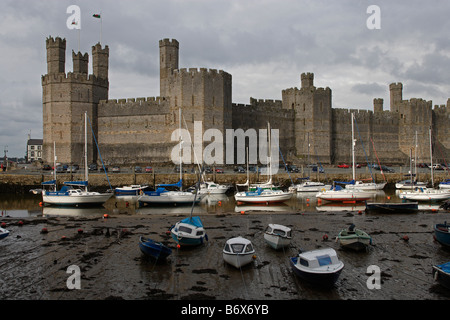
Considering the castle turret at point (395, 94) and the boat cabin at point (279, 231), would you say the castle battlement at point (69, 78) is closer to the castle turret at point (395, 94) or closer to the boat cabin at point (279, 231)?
the boat cabin at point (279, 231)

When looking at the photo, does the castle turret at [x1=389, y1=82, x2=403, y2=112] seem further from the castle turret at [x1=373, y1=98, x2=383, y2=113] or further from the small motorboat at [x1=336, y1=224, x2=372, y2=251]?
the small motorboat at [x1=336, y1=224, x2=372, y2=251]

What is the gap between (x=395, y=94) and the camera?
218 feet

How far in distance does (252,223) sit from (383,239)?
6447 millimetres

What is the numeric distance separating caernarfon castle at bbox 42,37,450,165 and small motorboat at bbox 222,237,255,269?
2849 cm

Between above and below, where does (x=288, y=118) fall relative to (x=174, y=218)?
above

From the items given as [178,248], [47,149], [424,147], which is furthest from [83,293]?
[424,147]

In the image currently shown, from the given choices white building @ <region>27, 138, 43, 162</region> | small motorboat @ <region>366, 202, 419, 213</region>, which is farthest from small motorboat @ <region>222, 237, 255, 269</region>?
white building @ <region>27, 138, 43, 162</region>

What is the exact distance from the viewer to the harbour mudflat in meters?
10.5

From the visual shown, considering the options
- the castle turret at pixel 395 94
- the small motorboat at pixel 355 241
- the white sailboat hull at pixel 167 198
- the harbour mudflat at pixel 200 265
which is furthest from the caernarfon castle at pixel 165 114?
the small motorboat at pixel 355 241

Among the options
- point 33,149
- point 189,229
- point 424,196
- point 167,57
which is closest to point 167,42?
point 167,57

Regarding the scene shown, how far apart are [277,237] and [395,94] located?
6025cm

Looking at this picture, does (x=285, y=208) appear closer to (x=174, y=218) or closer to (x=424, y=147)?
(x=174, y=218)

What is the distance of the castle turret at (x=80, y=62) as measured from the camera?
52125 millimetres
